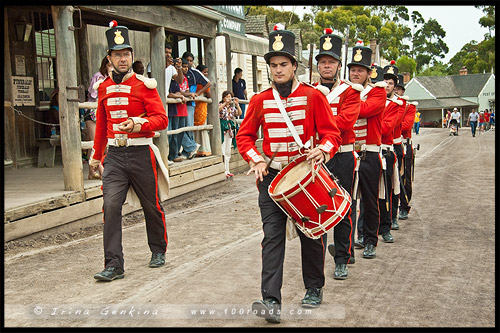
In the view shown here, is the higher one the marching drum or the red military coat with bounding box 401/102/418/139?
the red military coat with bounding box 401/102/418/139

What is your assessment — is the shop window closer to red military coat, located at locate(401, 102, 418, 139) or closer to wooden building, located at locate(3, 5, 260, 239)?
wooden building, located at locate(3, 5, 260, 239)

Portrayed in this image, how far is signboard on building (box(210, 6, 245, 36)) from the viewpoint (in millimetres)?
14881

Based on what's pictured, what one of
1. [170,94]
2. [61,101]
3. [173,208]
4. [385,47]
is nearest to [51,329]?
[61,101]

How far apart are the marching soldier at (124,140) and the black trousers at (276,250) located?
178 cm

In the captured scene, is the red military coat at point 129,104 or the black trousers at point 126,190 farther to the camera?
→ the red military coat at point 129,104

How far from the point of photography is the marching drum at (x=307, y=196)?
4.98 metres

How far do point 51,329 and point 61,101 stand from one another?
Result: 182 inches

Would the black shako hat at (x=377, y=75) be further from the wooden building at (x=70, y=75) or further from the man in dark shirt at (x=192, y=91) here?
the man in dark shirt at (x=192, y=91)

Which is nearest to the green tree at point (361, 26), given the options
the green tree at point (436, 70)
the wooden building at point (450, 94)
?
the wooden building at point (450, 94)

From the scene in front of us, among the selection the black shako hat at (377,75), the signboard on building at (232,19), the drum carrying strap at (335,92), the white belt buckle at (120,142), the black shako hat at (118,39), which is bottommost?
the white belt buckle at (120,142)

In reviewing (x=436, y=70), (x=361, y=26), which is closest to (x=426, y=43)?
(x=436, y=70)

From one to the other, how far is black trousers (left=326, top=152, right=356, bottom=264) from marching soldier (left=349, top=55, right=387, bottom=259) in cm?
65

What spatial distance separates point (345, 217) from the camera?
6547 mm

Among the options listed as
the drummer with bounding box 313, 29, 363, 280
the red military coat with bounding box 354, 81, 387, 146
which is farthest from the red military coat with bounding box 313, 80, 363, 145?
the red military coat with bounding box 354, 81, 387, 146
